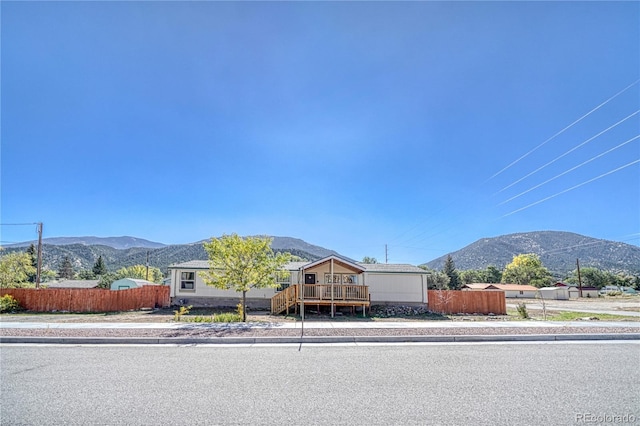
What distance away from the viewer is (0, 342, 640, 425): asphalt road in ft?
15.1

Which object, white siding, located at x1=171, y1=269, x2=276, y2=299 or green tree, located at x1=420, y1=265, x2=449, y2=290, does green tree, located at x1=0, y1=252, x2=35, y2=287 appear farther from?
green tree, located at x1=420, y1=265, x2=449, y2=290

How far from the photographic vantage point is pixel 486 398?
531 cm

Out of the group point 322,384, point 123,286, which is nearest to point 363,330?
point 322,384

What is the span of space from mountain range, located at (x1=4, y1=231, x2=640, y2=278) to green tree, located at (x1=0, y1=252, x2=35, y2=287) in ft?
179

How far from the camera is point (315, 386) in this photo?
232 inches

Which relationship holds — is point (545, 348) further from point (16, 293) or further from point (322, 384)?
point (16, 293)

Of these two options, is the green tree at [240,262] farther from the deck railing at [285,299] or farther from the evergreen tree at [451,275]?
the evergreen tree at [451,275]

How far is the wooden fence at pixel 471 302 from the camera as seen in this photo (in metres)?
22.4

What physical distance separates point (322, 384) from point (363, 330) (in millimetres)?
6717

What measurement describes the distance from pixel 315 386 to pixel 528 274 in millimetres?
84325

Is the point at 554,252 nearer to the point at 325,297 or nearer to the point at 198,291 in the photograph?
the point at 325,297

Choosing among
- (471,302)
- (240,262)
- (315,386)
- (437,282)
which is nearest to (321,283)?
(240,262)

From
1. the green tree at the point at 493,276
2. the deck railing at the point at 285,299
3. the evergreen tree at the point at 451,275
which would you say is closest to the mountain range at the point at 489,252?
the green tree at the point at 493,276

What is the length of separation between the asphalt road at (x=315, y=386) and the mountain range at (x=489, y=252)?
70295mm
